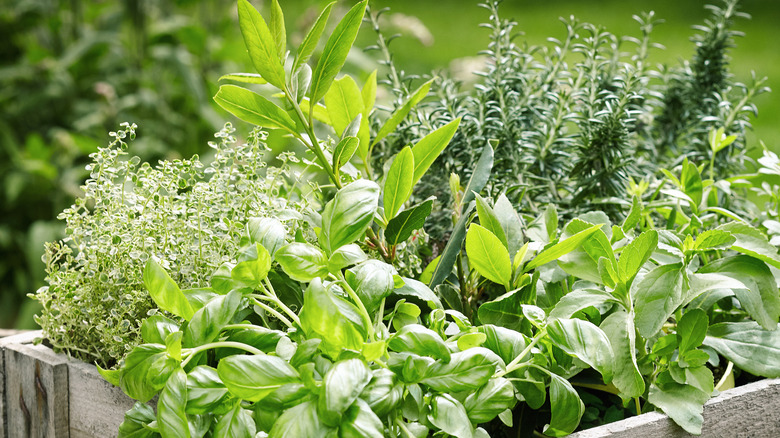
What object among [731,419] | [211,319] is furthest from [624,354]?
[211,319]

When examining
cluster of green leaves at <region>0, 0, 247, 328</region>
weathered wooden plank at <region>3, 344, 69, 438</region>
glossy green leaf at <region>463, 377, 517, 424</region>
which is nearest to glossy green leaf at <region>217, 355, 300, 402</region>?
glossy green leaf at <region>463, 377, 517, 424</region>

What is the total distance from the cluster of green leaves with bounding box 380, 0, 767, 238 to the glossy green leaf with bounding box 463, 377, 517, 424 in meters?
0.39

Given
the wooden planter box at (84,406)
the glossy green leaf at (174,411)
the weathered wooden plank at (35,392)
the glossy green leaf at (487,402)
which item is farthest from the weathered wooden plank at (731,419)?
the weathered wooden plank at (35,392)

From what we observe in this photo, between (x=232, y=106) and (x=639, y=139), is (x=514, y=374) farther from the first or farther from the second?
(x=639, y=139)

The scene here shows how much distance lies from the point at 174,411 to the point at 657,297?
1.49 ft

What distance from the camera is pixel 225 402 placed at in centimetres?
59

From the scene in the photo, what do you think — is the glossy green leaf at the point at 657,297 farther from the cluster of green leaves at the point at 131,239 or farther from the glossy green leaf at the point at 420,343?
the cluster of green leaves at the point at 131,239

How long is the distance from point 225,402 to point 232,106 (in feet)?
0.98

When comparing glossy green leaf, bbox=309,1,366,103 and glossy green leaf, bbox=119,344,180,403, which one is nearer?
glossy green leaf, bbox=119,344,180,403

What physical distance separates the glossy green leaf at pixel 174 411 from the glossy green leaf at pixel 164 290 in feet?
0.26

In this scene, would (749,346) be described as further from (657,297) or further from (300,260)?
(300,260)

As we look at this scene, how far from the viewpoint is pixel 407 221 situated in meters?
0.75

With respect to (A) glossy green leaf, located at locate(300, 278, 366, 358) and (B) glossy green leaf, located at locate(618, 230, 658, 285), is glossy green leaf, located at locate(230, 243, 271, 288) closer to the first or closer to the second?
(A) glossy green leaf, located at locate(300, 278, 366, 358)

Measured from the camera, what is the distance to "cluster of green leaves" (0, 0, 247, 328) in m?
2.65
